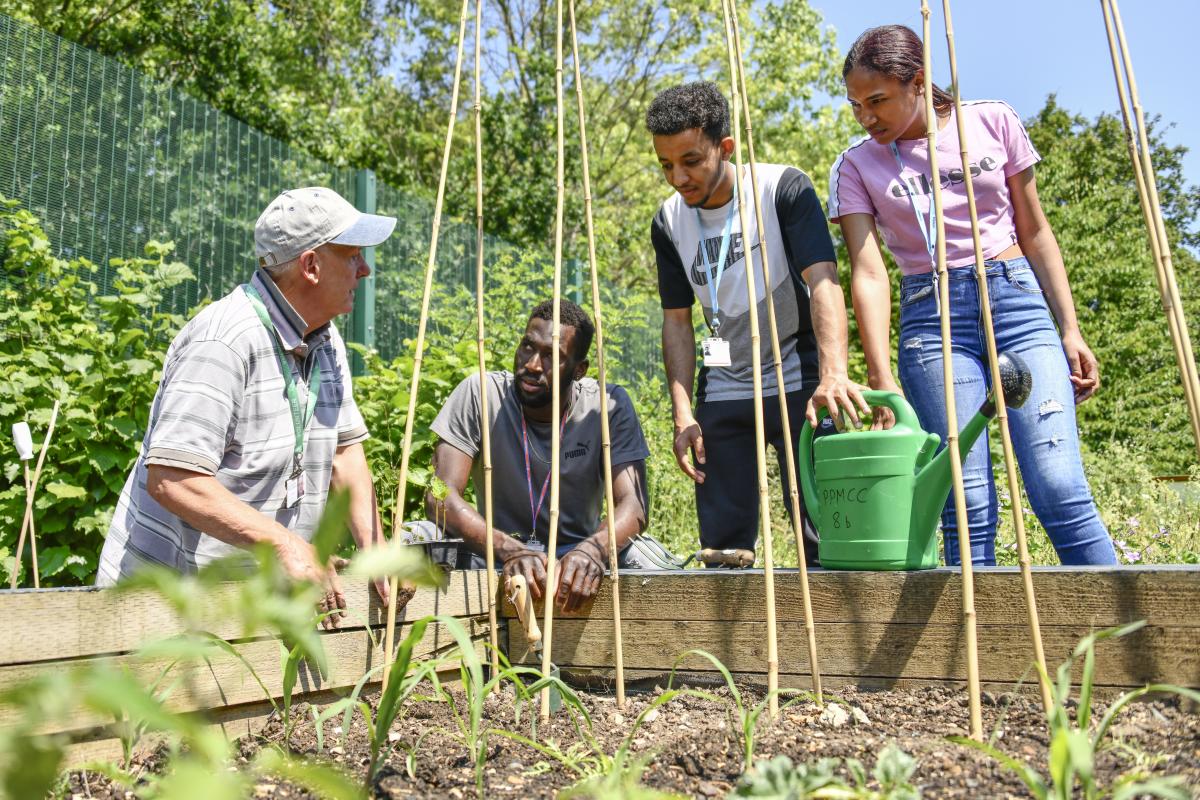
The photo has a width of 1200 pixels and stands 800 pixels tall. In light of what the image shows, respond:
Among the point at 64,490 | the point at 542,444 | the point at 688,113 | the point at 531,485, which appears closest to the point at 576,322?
the point at 542,444

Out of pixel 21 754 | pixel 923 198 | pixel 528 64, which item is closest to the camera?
pixel 21 754

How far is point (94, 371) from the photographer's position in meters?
3.30

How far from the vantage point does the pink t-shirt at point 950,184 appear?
212 cm

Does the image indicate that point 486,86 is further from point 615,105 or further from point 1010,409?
point 1010,409

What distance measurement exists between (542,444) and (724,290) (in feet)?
2.57

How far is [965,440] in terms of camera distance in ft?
5.72

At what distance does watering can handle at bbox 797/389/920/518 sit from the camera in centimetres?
184

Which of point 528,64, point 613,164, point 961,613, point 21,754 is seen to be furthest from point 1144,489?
point 613,164

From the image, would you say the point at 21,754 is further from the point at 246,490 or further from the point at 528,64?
the point at 528,64

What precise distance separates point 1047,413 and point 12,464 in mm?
2877

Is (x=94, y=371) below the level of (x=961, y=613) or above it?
above

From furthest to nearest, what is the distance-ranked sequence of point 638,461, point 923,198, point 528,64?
point 528,64 → point 638,461 → point 923,198

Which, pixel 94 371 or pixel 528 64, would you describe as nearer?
pixel 94 371

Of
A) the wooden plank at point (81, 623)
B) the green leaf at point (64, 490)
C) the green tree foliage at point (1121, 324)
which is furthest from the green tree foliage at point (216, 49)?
the wooden plank at point (81, 623)
